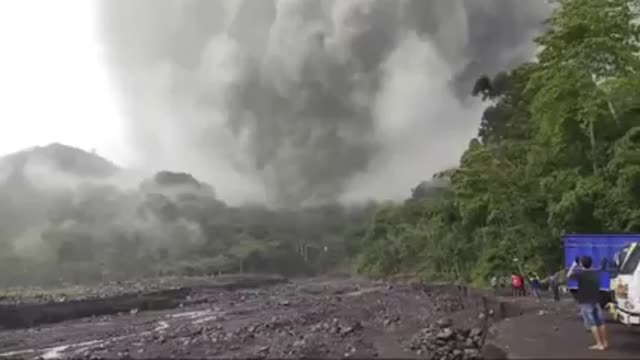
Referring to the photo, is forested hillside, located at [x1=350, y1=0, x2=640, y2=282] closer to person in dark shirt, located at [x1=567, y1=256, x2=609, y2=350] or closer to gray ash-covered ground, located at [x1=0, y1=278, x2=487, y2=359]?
gray ash-covered ground, located at [x1=0, y1=278, x2=487, y2=359]

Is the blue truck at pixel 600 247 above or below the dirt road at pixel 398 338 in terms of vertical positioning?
above

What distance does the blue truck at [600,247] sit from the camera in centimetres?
2146

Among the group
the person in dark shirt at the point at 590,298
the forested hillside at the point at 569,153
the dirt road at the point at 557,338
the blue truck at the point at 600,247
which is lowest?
the dirt road at the point at 557,338

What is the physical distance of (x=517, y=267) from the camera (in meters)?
50.8

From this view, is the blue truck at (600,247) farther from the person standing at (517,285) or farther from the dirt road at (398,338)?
the person standing at (517,285)

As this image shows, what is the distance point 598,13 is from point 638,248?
69.7 ft

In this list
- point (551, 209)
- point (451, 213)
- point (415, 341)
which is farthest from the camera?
point (451, 213)

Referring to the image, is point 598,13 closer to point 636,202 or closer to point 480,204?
point 636,202

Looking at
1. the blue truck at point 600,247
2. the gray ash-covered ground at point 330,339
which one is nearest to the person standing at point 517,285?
the gray ash-covered ground at point 330,339

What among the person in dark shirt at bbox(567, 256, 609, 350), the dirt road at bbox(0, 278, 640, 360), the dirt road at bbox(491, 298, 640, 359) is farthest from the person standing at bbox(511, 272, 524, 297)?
the person in dark shirt at bbox(567, 256, 609, 350)

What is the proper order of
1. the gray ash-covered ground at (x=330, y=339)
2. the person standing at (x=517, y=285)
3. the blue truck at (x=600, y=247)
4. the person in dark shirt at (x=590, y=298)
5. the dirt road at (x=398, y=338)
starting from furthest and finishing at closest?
the person standing at (x=517, y=285) < the gray ash-covered ground at (x=330, y=339) < the blue truck at (x=600, y=247) < the dirt road at (x=398, y=338) < the person in dark shirt at (x=590, y=298)

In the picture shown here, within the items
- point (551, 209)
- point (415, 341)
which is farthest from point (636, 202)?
point (415, 341)

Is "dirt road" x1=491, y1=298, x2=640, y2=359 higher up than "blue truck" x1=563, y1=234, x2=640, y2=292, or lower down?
lower down

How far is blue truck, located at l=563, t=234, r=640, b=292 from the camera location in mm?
21456
